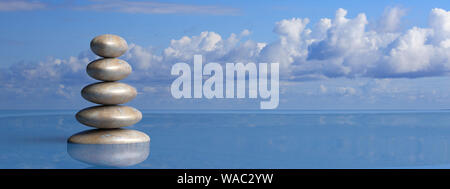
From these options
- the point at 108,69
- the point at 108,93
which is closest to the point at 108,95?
the point at 108,93

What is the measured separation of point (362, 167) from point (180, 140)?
596 centimetres

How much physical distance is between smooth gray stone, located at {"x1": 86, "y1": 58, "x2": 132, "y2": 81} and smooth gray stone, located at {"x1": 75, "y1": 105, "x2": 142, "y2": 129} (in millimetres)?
712

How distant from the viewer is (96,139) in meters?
11.9

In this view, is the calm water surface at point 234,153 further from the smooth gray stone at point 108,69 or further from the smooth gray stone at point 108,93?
the smooth gray stone at point 108,69

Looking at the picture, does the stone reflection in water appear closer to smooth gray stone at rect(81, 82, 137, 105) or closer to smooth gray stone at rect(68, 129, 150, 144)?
smooth gray stone at rect(68, 129, 150, 144)

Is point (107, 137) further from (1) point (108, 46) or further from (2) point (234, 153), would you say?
(2) point (234, 153)

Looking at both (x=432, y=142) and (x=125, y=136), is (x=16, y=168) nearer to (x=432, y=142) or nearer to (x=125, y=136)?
(x=125, y=136)

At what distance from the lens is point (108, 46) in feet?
39.0

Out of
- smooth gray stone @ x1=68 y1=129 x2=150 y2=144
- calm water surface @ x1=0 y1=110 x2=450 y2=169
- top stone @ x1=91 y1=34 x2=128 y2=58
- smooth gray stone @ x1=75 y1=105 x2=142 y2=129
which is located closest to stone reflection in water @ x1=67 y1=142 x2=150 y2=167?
calm water surface @ x1=0 y1=110 x2=450 y2=169

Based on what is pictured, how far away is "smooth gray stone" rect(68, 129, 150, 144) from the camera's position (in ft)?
39.1

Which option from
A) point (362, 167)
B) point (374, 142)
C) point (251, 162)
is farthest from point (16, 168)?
point (374, 142)

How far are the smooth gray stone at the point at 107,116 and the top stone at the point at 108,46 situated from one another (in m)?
1.24

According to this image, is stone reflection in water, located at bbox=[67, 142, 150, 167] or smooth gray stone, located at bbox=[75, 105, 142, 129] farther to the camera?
smooth gray stone, located at bbox=[75, 105, 142, 129]

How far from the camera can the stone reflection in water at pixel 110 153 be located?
30.9ft
